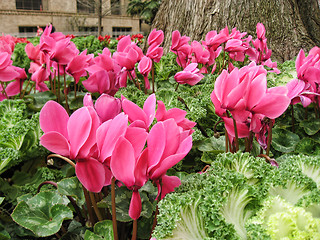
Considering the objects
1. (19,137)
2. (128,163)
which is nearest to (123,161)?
(128,163)

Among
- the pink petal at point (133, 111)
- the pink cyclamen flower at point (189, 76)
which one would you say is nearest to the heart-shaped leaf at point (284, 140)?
the pink cyclamen flower at point (189, 76)

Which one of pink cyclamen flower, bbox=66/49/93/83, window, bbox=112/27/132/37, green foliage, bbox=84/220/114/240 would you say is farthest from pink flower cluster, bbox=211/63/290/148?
window, bbox=112/27/132/37

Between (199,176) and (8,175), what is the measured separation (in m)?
1.18

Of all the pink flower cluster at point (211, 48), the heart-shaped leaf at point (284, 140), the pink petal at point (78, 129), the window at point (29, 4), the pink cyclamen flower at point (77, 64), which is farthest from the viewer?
the window at point (29, 4)

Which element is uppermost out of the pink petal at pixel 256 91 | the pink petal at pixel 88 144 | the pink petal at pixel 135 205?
the pink petal at pixel 256 91

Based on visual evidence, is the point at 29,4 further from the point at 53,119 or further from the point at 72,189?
the point at 53,119

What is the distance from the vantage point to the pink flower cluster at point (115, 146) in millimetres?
620

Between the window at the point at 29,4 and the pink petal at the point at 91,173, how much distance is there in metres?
35.0

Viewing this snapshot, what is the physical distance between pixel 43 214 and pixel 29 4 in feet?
116

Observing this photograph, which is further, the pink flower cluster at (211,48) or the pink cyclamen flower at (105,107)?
the pink flower cluster at (211,48)

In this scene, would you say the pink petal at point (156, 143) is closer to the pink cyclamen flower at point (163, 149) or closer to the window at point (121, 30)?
the pink cyclamen flower at point (163, 149)

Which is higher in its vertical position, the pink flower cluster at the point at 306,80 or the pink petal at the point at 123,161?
the pink flower cluster at the point at 306,80

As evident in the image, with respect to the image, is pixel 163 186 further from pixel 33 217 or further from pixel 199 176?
pixel 33 217

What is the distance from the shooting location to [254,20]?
3076 millimetres
